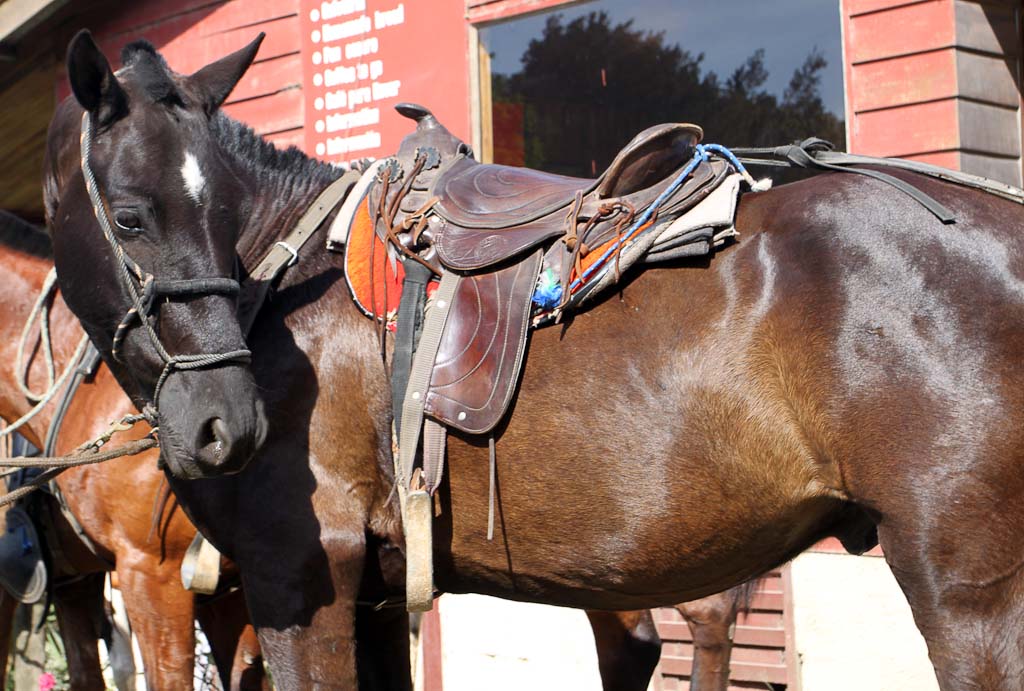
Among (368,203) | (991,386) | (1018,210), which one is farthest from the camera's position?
(368,203)

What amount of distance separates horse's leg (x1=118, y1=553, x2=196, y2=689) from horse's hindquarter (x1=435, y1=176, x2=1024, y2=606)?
162 cm

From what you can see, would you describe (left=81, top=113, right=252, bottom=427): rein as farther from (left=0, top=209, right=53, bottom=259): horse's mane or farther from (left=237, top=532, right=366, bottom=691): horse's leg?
(left=0, top=209, right=53, bottom=259): horse's mane

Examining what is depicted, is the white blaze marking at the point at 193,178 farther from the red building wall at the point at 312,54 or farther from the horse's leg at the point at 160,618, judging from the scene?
the red building wall at the point at 312,54

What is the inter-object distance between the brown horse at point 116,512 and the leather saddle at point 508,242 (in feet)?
5.45

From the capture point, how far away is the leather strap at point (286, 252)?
113 inches

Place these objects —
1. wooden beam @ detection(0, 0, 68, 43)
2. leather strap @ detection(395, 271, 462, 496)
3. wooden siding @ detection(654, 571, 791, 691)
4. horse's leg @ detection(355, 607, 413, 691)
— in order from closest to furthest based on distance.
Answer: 1. leather strap @ detection(395, 271, 462, 496)
2. horse's leg @ detection(355, 607, 413, 691)
3. wooden siding @ detection(654, 571, 791, 691)
4. wooden beam @ detection(0, 0, 68, 43)

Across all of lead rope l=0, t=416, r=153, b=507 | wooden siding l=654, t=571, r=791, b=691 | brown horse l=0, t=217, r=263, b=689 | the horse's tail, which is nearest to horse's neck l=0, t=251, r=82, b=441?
brown horse l=0, t=217, r=263, b=689

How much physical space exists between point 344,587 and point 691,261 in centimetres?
116

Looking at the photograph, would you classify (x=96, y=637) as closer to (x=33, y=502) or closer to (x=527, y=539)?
(x=33, y=502)

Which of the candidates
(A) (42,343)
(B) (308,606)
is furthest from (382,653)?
(A) (42,343)

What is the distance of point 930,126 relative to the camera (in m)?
4.56

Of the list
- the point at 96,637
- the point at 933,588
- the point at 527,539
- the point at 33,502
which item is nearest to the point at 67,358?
the point at 33,502

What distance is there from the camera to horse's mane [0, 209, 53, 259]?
14.5ft

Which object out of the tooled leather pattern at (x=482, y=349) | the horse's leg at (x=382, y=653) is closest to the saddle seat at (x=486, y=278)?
the tooled leather pattern at (x=482, y=349)
